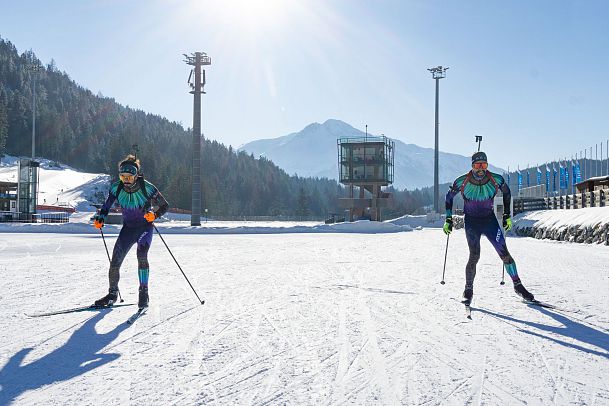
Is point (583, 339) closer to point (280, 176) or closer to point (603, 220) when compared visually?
point (603, 220)

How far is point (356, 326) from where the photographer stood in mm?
5555

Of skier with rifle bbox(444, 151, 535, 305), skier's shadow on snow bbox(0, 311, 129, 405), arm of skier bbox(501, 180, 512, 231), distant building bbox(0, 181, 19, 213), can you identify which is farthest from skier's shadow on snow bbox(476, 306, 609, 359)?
distant building bbox(0, 181, 19, 213)

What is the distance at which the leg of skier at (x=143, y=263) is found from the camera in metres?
6.52

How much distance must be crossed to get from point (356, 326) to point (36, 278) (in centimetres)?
716

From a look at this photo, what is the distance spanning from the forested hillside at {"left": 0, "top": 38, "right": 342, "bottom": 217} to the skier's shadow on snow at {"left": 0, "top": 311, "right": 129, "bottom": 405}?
89.4m

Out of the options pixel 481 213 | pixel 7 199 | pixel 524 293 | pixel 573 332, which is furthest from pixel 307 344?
pixel 7 199

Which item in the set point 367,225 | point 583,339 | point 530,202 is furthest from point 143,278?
point 530,202

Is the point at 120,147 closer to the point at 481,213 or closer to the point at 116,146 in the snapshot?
the point at 116,146

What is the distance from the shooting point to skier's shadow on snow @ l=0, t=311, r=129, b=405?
358 cm

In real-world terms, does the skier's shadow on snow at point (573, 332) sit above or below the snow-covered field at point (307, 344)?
above

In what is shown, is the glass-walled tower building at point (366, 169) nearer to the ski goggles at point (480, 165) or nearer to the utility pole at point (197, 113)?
the utility pole at point (197, 113)

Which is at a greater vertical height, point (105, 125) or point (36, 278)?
point (105, 125)

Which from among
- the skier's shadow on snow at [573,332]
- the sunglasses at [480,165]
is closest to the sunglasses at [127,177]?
the sunglasses at [480,165]

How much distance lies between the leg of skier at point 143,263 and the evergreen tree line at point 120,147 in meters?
87.5
